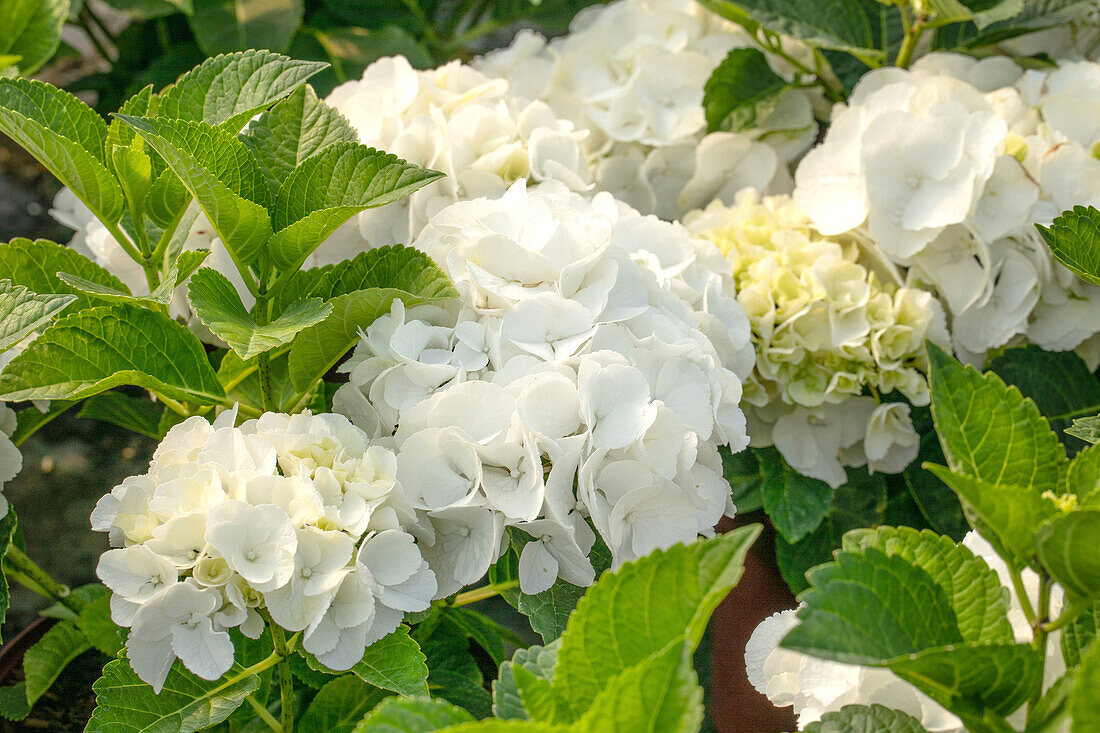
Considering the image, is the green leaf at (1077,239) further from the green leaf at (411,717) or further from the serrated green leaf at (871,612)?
the green leaf at (411,717)

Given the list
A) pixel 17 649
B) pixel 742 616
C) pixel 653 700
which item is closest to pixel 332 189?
pixel 653 700

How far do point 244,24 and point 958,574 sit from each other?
1220 mm

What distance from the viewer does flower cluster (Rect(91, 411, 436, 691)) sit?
1.68 ft

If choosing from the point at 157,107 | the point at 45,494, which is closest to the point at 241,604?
the point at 157,107

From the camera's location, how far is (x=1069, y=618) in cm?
40

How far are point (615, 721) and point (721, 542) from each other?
0.08 metres

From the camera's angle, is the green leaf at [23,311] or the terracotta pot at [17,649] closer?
the green leaf at [23,311]

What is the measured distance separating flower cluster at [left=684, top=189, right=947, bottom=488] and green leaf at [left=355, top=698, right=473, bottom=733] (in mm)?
517

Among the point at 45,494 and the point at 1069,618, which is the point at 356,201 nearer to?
the point at 1069,618

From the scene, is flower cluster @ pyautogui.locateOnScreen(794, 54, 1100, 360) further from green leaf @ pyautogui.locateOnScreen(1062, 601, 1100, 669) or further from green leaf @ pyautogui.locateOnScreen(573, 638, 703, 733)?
green leaf @ pyautogui.locateOnScreen(573, 638, 703, 733)

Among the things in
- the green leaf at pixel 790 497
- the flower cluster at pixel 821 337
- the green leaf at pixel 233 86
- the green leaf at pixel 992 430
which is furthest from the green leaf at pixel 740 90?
the green leaf at pixel 992 430

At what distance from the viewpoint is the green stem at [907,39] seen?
98 cm

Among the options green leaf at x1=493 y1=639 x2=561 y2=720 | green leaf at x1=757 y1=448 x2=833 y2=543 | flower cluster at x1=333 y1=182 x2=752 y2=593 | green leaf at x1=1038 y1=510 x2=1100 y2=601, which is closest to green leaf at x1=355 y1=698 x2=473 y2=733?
green leaf at x1=493 y1=639 x2=561 y2=720

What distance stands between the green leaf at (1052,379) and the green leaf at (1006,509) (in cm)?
54
